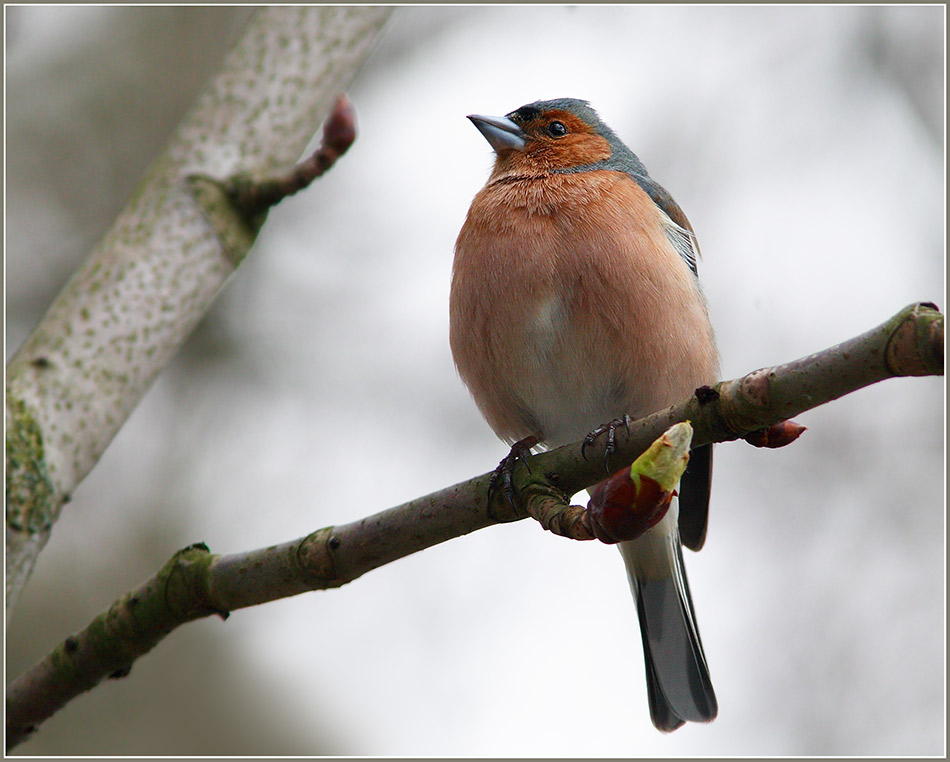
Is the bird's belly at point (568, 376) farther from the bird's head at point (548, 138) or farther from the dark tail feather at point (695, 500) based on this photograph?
the bird's head at point (548, 138)

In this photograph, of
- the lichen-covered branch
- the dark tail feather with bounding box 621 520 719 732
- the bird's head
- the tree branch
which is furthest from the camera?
the bird's head

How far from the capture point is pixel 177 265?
390 cm

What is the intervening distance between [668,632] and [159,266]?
126 inches

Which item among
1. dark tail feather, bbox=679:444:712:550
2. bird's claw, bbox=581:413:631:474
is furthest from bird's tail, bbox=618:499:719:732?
bird's claw, bbox=581:413:631:474

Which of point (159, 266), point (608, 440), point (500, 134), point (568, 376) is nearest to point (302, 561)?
point (608, 440)

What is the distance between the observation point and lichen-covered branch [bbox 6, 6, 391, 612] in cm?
346

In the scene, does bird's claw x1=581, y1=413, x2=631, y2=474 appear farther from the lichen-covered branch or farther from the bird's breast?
the lichen-covered branch

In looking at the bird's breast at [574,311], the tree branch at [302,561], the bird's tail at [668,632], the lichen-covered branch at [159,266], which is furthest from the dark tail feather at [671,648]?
the lichen-covered branch at [159,266]

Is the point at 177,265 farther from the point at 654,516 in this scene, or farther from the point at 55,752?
the point at 55,752

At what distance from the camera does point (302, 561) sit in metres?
3.17

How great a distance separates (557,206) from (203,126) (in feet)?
5.68

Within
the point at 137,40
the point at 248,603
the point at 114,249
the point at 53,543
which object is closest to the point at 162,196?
the point at 114,249

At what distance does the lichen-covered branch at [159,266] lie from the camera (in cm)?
346

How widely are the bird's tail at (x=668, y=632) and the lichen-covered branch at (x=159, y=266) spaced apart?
2.66 meters
